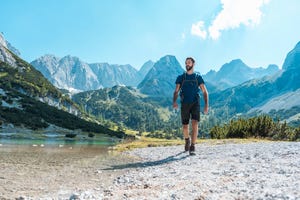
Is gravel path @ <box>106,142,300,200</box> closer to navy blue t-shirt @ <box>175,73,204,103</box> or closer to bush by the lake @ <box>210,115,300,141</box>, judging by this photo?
navy blue t-shirt @ <box>175,73,204,103</box>

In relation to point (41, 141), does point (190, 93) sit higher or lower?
higher

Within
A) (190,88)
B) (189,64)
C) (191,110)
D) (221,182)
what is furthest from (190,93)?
(221,182)

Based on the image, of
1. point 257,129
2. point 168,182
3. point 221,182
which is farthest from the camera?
point 257,129

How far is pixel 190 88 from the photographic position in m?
15.7

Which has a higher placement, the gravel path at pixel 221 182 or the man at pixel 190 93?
the man at pixel 190 93

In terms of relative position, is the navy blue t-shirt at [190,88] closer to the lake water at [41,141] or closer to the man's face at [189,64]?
the man's face at [189,64]

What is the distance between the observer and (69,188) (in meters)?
9.01

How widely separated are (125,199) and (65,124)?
157663 mm

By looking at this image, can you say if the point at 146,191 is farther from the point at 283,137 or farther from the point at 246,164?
the point at 283,137

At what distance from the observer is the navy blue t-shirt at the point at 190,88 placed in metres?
15.6

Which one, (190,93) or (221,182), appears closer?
(221,182)

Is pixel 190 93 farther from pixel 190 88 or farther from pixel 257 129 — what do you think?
pixel 257 129

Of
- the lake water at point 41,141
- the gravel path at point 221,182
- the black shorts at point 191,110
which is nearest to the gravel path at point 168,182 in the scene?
the gravel path at point 221,182

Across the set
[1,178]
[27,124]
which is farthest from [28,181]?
[27,124]
